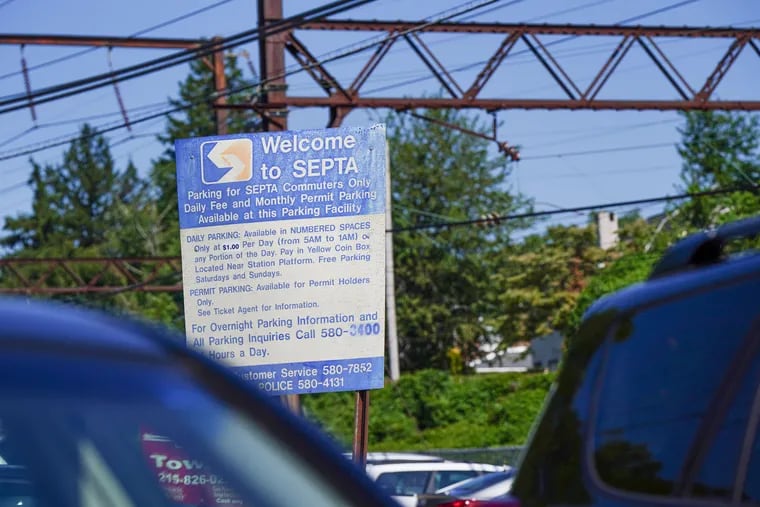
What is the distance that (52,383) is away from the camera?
1.86 metres

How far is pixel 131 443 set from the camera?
74.9 inches

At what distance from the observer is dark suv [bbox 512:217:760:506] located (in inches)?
117

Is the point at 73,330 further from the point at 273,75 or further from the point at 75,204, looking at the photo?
the point at 75,204

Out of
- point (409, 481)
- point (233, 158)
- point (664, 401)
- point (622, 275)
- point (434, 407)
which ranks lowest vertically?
point (434, 407)

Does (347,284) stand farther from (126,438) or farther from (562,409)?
(126,438)

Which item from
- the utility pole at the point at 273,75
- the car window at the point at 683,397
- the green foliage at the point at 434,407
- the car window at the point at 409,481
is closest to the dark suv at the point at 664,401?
Answer: the car window at the point at 683,397

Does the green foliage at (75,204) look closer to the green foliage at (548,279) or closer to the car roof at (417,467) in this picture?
the green foliage at (548,279)

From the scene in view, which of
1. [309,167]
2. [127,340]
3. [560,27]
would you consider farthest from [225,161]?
[560,27]

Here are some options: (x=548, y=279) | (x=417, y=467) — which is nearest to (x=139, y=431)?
(x=417, y=467)

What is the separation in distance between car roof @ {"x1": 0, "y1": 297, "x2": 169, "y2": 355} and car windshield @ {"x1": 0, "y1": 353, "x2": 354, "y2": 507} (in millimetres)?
59

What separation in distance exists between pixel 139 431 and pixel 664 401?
1.57 metres

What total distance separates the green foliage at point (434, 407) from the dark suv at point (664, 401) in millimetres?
43210

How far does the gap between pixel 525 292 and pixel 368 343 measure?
5856 centimetres

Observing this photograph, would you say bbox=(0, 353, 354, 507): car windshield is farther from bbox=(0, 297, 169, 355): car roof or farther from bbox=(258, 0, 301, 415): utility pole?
bbox=(258, 0, 301, 415): utility pole
